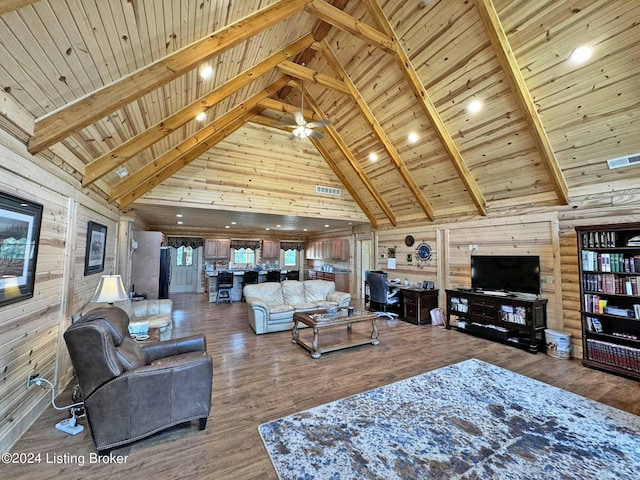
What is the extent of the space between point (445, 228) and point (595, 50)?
150 inches

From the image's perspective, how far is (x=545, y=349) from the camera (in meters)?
4.29

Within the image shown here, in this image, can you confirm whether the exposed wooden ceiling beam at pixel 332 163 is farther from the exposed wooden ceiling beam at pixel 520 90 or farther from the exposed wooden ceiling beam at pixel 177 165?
the exposed wooden ceiling beam at pixel 520 90

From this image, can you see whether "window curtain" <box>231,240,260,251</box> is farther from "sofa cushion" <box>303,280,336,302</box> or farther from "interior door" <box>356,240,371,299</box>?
"sofa cushion" <box>303,280,336,302</box>

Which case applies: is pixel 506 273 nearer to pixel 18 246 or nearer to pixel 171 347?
pixel 171 347

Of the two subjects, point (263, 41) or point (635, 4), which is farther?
point (263, 41)

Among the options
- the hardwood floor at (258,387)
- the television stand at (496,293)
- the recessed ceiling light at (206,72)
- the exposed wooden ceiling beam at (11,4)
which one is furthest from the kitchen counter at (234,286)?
the exposed wooden ceiling beam at (11,4)

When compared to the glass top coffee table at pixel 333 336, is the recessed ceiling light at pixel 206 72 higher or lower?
higher

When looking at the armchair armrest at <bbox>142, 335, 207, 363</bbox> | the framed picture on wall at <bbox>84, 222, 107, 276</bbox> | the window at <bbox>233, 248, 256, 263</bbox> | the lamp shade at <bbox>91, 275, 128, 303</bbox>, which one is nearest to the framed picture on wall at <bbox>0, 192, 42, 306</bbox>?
the lamp shade at <bbox>91, 275, 128, 303</bbox>

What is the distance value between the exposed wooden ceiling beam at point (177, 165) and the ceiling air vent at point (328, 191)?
2484 mm

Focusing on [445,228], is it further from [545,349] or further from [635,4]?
[635,4]

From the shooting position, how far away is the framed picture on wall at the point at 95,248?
3.62 metres

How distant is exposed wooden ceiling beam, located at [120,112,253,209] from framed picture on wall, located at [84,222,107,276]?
0.92 m

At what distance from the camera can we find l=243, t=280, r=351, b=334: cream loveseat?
5109 mm

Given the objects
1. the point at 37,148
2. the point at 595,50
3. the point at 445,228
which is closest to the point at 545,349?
the point at 445,228
